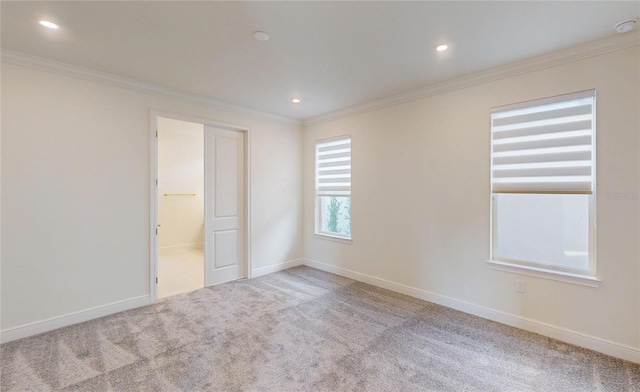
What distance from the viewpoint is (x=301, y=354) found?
2.40m

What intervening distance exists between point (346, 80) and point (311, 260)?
3.13m

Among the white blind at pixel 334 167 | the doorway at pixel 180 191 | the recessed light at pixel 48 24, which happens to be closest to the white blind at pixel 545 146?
the white blind at pixel 334 167

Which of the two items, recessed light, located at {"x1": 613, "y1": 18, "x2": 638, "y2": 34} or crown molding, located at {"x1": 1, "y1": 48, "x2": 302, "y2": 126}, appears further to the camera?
crown molding, located at {"x1": 1, "y1": 48, "x2": 302, "y2": 126}

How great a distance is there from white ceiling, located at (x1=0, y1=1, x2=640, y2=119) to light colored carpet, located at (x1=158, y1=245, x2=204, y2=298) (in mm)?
2762

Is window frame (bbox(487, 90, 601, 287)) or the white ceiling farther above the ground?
the white ceiling

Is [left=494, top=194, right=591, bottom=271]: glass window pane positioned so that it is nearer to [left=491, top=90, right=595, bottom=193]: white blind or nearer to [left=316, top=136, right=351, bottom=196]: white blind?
[left=491, top=90, right=595, bottom=193]: white blind

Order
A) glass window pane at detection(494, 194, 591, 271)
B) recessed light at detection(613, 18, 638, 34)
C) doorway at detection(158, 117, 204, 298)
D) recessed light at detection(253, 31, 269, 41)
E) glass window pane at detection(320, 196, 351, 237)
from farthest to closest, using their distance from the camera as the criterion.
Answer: doorway at detection(158, 117, 204, 298) < glass window pane at detection(320, 196, 351, 237) < glass window pane at detection(494, 194, 591, 271) < recessed light at detection(253, 31, 269, 41) < recessed light at detection(613, 18, 638, 34)

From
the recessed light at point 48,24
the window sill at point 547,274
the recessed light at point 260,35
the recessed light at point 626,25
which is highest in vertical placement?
the recessed light at point 48,24

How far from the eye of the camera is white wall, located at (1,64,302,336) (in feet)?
8.63

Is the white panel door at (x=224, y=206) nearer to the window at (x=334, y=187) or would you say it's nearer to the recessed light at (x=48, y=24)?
the window at (x=334, y=187)

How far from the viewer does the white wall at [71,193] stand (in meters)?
2.63

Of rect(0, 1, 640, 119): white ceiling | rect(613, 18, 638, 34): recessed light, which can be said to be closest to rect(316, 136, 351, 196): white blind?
rect(0, 1, 640, 119): white ceiling

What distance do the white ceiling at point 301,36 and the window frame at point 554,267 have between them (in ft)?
1.48

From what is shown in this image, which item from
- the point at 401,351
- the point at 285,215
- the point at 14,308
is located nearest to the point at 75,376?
the point at 14,308
